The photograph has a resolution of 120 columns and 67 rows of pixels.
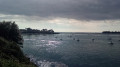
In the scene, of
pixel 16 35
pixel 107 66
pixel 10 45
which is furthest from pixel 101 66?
pixel 16 35

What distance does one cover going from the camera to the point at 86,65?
196 ft

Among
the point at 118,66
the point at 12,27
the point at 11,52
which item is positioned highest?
the point at 12,27

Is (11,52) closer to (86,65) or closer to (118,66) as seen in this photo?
(86,65)

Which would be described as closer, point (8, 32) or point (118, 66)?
point (118, 66)

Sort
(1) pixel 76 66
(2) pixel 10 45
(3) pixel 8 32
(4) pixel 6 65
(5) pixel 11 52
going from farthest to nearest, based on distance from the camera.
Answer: (3) pixel 8 32 → (1) pixel 76 66 → (2) pixel 10 45 → (5) pixel 11 52 → (4) pixel 6 65

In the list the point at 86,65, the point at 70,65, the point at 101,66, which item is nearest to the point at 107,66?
the point at 101,66

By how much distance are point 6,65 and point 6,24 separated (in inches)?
2439

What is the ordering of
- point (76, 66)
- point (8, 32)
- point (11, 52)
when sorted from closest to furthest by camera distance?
point (11, 52) → point (76, 66) → point (8, 32)

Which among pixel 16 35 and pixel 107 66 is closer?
pixel 107 66

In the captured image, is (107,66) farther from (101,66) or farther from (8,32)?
(8,32)

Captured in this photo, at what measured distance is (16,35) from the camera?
252 ft

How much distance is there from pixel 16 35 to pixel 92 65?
31.6m

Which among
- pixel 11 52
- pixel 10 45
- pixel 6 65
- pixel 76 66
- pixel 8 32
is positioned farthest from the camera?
pixel 8 32

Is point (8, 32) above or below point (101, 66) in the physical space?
above
